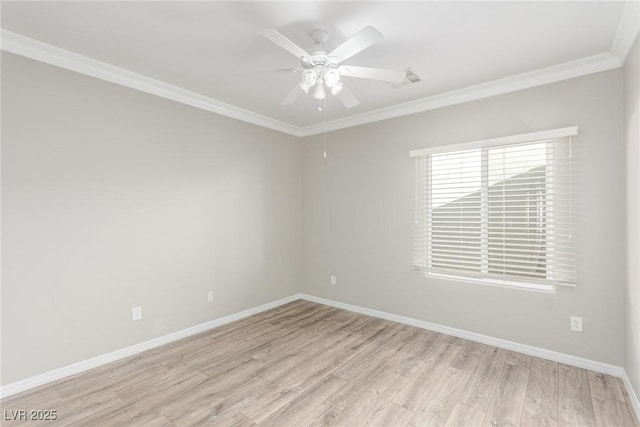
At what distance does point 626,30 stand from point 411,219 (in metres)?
2.29

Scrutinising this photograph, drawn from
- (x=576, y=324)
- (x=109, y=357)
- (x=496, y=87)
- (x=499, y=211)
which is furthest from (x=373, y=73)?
(x=109, y=357)

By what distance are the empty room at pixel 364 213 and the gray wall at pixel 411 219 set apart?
0.07 ft

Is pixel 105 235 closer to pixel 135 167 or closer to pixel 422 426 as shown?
pixel 135 167

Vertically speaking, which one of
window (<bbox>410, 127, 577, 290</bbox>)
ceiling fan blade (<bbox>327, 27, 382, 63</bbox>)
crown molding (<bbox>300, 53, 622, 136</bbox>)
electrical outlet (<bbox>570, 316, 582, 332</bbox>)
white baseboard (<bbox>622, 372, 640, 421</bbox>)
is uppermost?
crown molding (<bbox>300, 53, 622, 136</bbox>)

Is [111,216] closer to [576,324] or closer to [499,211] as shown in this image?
[499,211]

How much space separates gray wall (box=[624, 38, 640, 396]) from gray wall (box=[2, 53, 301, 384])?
3.66 m

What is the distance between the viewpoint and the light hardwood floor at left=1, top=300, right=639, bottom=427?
2.04 meters

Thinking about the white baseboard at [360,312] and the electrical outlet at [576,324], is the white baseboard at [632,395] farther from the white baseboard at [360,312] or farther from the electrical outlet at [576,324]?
the electrical outlet at [576,324]

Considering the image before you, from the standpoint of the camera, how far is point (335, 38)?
2.26 metres

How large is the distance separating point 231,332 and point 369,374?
1674 millimetres

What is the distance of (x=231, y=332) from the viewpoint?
3.44 metres

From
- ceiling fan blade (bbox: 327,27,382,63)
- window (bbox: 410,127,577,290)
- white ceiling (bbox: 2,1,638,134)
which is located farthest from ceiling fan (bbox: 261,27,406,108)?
window (bbox: 410,127,577,290)

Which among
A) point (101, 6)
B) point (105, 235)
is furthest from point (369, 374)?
point (101, 6)

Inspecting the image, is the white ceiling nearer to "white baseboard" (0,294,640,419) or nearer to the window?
the window
